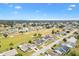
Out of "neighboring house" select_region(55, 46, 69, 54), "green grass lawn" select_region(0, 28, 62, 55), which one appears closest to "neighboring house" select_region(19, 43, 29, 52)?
"green grass lawn" select_region(0, 28, 62, 55)

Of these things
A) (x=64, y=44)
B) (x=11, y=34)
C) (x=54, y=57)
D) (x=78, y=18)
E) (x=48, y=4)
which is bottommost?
(x=54, y=57)

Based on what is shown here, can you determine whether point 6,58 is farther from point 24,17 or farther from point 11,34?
point 24,17

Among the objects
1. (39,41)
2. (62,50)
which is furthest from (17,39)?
(62,50)

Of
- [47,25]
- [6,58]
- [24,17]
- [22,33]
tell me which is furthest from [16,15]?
[6,58]

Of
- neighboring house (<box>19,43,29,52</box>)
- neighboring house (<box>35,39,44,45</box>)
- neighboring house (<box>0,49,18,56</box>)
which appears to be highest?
neighboring house (<box>35,39,44,45</box>)

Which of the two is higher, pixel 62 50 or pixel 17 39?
pixel 17 39

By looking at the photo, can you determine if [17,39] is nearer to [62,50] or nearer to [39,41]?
[39,41]

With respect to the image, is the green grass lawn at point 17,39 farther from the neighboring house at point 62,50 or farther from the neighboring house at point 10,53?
the neighboring house at point 62,50

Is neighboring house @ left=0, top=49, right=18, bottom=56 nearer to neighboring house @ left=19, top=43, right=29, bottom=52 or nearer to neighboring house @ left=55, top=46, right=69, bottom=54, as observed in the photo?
neighboring house @ left=19, top=43, right=29, bottom=52

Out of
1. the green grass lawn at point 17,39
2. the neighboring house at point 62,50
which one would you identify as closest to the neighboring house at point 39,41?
the green grass lawn at point 17,39

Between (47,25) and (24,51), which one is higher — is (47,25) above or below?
above

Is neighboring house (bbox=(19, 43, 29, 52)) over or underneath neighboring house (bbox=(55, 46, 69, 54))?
over
